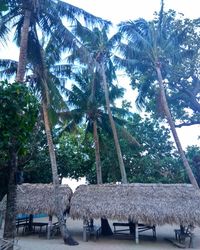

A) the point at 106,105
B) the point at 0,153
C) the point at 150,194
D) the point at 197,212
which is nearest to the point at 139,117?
the point at 106,105

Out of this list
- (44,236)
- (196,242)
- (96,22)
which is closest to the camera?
(96,22)

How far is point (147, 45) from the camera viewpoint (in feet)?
56.6

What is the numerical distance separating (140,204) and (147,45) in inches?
363

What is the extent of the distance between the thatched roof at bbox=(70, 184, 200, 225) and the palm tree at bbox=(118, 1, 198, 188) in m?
4.88

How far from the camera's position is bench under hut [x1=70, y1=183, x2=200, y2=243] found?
13.5 metres

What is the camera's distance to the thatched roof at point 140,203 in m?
13.5

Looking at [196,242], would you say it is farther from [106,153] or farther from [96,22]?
[96,22]

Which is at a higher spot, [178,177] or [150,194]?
[178,177]

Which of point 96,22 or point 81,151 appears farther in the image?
point 81,151

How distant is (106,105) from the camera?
17.5 metres

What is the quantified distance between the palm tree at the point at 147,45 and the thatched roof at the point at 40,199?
294 inches

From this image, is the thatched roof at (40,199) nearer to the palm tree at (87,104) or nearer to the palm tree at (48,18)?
Answer: the palm tree at (87,104)

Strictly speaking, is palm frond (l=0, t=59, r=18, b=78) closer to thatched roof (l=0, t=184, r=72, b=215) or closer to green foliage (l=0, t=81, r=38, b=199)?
thatched roof (l=0, t=184, r=72, b=215)

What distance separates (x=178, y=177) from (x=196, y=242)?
7902 mm
